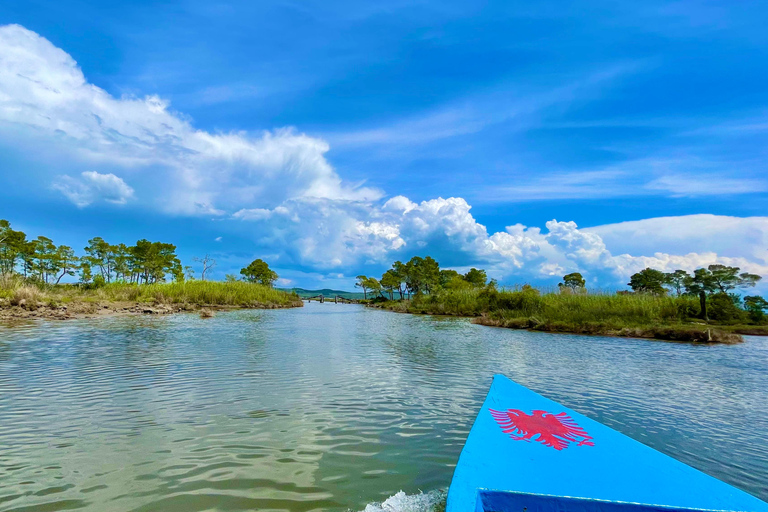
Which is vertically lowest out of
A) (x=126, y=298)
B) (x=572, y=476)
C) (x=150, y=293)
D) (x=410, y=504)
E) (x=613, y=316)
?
(x=410, y=504)

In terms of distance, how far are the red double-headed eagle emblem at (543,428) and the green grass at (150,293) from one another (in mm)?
23321

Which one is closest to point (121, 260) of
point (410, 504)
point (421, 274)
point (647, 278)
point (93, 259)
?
point (93, 259)

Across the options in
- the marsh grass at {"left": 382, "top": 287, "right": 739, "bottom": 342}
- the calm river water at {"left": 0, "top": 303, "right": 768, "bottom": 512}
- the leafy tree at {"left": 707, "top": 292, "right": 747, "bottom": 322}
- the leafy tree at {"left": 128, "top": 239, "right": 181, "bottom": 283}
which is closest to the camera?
the calm river water at {"left": 0, "top": 303, "right": 768, "bottom": 512}

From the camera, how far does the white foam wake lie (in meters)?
2.79

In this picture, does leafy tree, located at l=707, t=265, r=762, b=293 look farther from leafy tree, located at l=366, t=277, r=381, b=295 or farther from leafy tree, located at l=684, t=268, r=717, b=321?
leafy tree, located at l=366, t=277, r=381, b=295

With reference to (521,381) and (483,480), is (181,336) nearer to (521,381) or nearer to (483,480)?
(521,381)

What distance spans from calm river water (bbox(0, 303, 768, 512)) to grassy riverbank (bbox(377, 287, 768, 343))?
5.15 metres

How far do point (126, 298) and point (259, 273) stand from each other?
37136 millimetres

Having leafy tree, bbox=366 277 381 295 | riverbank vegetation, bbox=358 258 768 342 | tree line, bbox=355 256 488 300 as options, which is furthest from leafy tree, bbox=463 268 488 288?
riverbank vegetation, bbox=358 258 768 342

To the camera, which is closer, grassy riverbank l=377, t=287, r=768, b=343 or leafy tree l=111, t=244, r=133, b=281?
grassy riverbank l=377, t=287, r=768, b=343

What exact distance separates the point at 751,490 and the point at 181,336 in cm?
1361

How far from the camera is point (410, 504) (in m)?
2.87

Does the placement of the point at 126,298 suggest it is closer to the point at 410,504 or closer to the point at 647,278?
the point at 410,504

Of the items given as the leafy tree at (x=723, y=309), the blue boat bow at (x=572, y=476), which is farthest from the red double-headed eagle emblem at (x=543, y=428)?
the leafy tree at (x=723, y=309)
